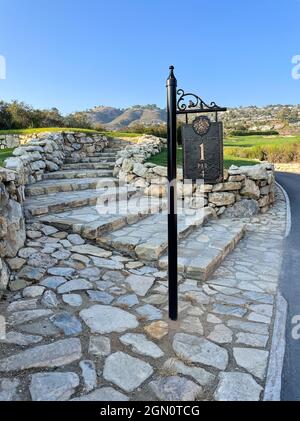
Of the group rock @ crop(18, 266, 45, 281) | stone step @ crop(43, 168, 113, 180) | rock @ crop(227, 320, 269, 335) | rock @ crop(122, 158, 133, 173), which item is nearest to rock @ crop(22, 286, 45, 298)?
rock @ crop(18, 266, 45, 281)

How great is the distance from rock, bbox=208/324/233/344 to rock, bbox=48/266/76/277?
5.18 ft

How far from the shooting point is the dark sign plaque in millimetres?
2807

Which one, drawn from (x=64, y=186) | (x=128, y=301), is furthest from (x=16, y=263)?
(x=64, y=186)

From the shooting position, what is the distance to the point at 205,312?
9.30 ft

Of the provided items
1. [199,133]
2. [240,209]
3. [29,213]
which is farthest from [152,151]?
[199,133]

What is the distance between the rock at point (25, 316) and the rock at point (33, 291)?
25cm

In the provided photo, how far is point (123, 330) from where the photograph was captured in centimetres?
247

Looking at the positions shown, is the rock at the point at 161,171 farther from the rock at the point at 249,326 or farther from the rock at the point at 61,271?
the rock at the point at 249,326

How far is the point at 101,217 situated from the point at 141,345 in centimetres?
260

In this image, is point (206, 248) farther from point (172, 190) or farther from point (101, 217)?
point (172, 190)

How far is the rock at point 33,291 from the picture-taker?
2861mm

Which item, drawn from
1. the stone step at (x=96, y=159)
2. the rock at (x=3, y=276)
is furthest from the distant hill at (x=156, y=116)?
the rock at (x=3, y=276)

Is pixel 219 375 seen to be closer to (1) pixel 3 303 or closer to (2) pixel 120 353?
(2) pixel 120 353
